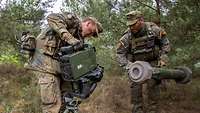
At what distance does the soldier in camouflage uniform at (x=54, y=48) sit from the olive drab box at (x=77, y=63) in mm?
105

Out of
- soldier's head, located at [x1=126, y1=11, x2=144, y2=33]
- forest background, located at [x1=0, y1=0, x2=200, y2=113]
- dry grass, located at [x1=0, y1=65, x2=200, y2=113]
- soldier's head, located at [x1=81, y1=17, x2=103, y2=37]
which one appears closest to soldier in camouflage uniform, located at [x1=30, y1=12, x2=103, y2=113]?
soldier's head, located at [x1=81, y1=17, x2=103, y2=37]

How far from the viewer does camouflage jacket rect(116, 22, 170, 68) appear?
25.1 feet

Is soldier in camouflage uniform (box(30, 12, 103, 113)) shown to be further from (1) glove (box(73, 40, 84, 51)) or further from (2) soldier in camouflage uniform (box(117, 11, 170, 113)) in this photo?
(2) soldier in camouflage uniform (box(117, 11, 170, 113))

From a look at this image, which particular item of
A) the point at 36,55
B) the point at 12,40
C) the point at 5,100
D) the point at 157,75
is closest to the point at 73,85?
the point at 36,55

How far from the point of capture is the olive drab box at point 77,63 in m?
5.66

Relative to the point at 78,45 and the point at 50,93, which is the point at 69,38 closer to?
the point at 78,45

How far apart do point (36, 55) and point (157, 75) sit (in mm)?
1563

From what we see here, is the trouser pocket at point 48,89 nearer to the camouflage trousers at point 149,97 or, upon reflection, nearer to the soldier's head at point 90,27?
the soldier's head at point 90,27

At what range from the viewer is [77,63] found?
5.68 metres

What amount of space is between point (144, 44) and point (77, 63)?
2.31 meters

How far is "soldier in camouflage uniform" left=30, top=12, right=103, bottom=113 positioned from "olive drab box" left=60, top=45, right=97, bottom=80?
0.10 meters

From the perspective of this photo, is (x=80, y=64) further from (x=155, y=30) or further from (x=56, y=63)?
(x=155, y=30)

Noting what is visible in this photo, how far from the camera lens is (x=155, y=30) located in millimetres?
7672

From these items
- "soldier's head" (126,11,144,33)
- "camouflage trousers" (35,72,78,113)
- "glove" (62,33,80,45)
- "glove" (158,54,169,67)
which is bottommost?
"camouflage trousers" (35,72,78,113)
